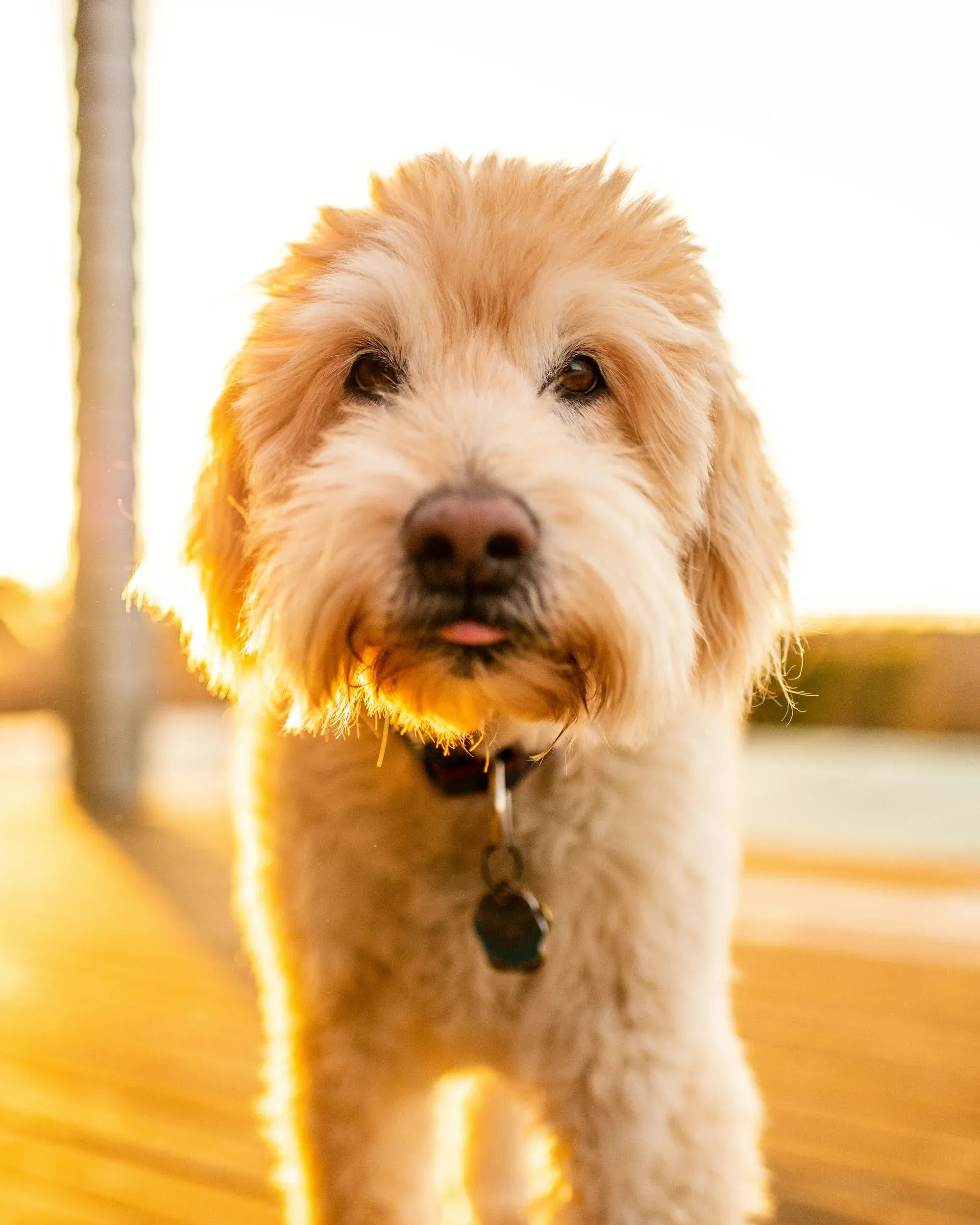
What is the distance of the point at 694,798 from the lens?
62.2 inches

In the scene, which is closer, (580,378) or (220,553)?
(580,378)

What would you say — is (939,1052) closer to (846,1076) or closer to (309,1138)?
(846,1076)

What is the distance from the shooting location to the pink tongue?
1.17m

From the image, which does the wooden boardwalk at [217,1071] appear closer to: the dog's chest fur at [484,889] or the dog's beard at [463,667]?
the dog's chest fur at [484,889]

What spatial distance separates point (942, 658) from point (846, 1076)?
30.6ft

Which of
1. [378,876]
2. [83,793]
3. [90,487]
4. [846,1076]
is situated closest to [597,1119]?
[378,876]

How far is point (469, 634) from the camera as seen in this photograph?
3.86ft

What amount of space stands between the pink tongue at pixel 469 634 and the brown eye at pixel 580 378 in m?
0.43

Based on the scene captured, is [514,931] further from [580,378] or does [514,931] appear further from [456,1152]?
[456,1152]

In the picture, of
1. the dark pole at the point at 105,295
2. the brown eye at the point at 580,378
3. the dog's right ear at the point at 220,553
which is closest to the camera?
the brown eye at the point at 580,378

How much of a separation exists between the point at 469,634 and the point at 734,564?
20.8 inches

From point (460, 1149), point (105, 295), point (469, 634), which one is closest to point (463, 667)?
point (469, 634)

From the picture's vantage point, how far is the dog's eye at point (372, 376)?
1.48 metres

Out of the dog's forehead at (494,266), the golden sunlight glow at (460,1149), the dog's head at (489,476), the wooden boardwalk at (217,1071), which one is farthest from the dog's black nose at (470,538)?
the wooden boardwalk at (217,1071)
